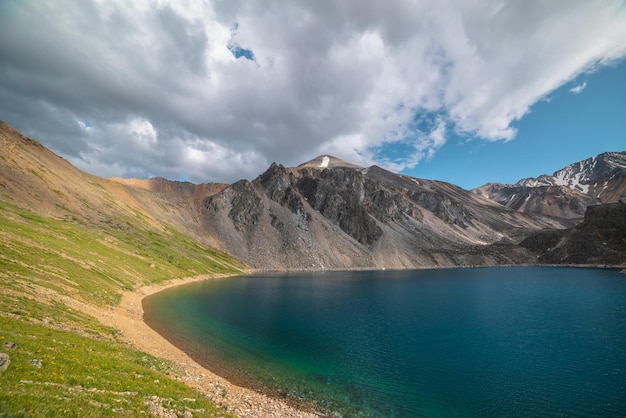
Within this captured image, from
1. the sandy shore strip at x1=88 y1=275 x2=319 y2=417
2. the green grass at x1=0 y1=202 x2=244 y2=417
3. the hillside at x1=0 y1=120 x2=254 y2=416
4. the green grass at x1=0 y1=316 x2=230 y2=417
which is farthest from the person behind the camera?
the sandy shore strip at x1=88 y1=275 x2=319 y2=417

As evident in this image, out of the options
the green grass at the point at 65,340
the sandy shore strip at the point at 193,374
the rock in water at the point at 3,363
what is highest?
the rock in water at the point at 3,363

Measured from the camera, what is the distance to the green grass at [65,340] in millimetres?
15266

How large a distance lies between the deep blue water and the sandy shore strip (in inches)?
108

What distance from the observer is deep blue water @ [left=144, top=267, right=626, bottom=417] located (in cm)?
3025

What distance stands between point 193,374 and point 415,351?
31216 mm

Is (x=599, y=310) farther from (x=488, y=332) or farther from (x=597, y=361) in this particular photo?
(x=597, y=361)

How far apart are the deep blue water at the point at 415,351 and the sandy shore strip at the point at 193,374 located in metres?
2.75

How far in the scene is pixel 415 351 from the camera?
44.7 meters

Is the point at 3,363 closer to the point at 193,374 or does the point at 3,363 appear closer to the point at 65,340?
the point at 65,340

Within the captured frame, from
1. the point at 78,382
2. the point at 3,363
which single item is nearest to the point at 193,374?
the point at 78,382

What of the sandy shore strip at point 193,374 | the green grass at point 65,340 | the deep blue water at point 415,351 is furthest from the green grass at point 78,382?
the deep blue water at point 415,351

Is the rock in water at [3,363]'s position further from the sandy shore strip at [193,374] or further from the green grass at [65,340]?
the sandy shore strip at [193,374]

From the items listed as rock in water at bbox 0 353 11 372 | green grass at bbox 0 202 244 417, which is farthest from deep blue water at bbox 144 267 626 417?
rock in water at bbox 0 353 11 372

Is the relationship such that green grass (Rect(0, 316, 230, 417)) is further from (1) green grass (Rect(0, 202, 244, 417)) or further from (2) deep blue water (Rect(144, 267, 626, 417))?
(2) deep blue water (Rect(144, 267, 626, 417))
